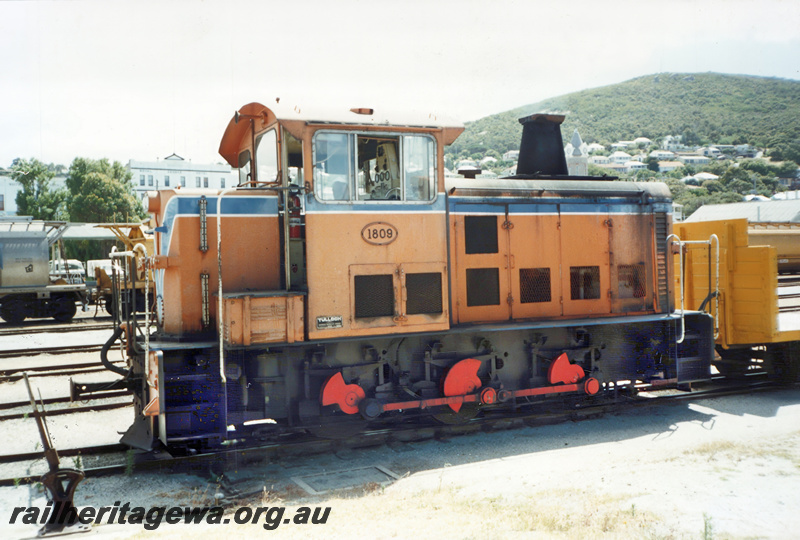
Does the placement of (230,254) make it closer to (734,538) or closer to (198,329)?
(198,329)

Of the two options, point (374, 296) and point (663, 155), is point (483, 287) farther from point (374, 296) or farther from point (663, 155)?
point (663, 155)

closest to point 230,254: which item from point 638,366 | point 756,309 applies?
point 638,366

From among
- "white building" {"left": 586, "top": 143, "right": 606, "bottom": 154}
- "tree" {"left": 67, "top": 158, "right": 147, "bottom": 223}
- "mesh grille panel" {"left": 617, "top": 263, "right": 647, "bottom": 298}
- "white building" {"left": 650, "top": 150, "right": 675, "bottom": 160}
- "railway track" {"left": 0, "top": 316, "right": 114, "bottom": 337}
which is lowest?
"railway track" {"left": 0, "top": 316, "right": 114, "bottom": 337}

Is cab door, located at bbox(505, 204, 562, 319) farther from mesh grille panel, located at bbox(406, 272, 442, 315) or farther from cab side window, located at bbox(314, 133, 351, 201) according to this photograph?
cab side window, located at bbox(314, 133, 351, 201)

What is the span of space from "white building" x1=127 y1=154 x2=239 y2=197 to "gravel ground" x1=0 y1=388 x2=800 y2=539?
202 feet

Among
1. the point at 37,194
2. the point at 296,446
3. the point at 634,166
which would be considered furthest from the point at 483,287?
the point at 634,166

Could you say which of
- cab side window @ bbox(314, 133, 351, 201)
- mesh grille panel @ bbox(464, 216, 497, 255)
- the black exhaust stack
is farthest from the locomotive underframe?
the black exhaust stack

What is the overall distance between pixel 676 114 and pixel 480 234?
176729 millimetres

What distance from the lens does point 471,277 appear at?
7.61m

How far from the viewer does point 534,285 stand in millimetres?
7988

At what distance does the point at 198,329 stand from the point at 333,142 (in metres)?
2.50

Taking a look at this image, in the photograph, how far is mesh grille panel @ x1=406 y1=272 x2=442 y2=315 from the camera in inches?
271

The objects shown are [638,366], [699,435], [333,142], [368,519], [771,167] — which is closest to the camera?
[368,519]

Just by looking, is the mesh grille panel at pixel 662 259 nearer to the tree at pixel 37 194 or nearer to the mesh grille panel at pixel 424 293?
the mesh grille panel at pixel 424 293
